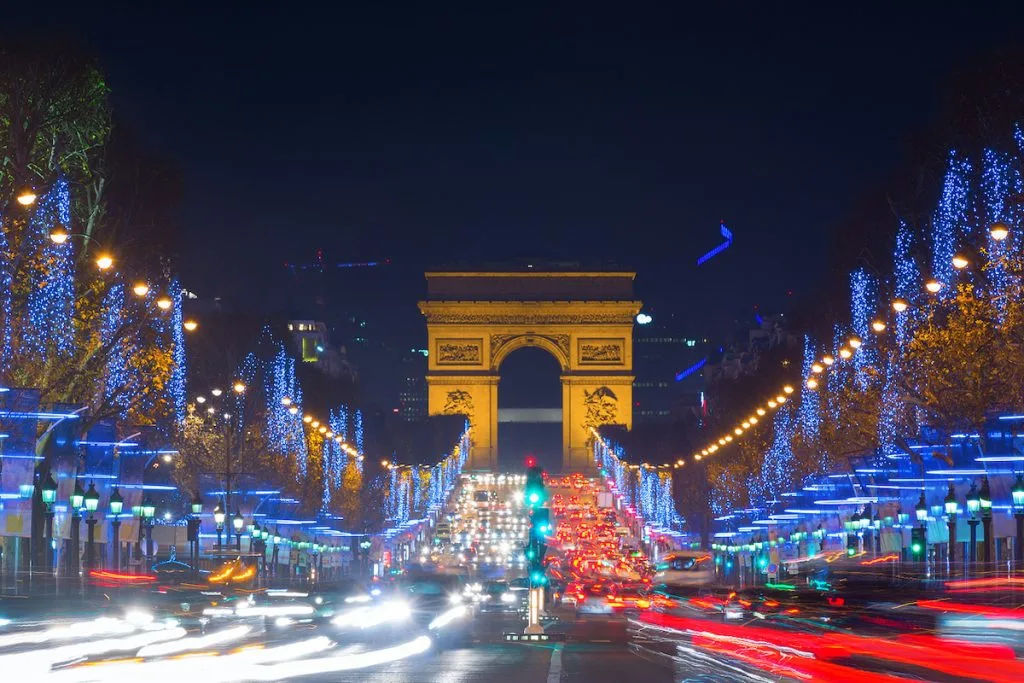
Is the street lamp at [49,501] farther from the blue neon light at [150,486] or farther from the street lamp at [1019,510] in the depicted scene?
the street lamp at [1019,510]

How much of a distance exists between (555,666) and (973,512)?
23.8 m

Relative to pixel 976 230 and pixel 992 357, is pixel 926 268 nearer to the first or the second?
pixel 976 230

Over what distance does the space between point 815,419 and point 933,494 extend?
16854 mm

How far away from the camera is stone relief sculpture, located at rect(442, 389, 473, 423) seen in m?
167

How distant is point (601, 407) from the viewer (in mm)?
167625

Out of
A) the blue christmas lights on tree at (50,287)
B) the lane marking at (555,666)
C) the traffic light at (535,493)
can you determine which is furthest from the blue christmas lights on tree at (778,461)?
the lane marking at (555,666)

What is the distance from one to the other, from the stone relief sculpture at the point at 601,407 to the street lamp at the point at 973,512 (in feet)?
382

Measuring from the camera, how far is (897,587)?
1024 inches

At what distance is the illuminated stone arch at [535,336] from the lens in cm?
16600

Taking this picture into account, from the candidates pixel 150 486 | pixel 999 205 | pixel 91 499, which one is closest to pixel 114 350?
pixel 91 499

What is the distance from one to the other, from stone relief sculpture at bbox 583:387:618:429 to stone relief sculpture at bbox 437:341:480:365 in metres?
10.6

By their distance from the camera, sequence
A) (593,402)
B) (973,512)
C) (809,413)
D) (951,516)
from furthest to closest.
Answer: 1. (593,402)
2. (809,413)
3. (951,516)
4. (973,512)

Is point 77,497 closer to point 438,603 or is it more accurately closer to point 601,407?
point 438,603

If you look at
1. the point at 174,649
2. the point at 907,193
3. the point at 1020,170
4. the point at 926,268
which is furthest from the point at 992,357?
the point at 174,649
